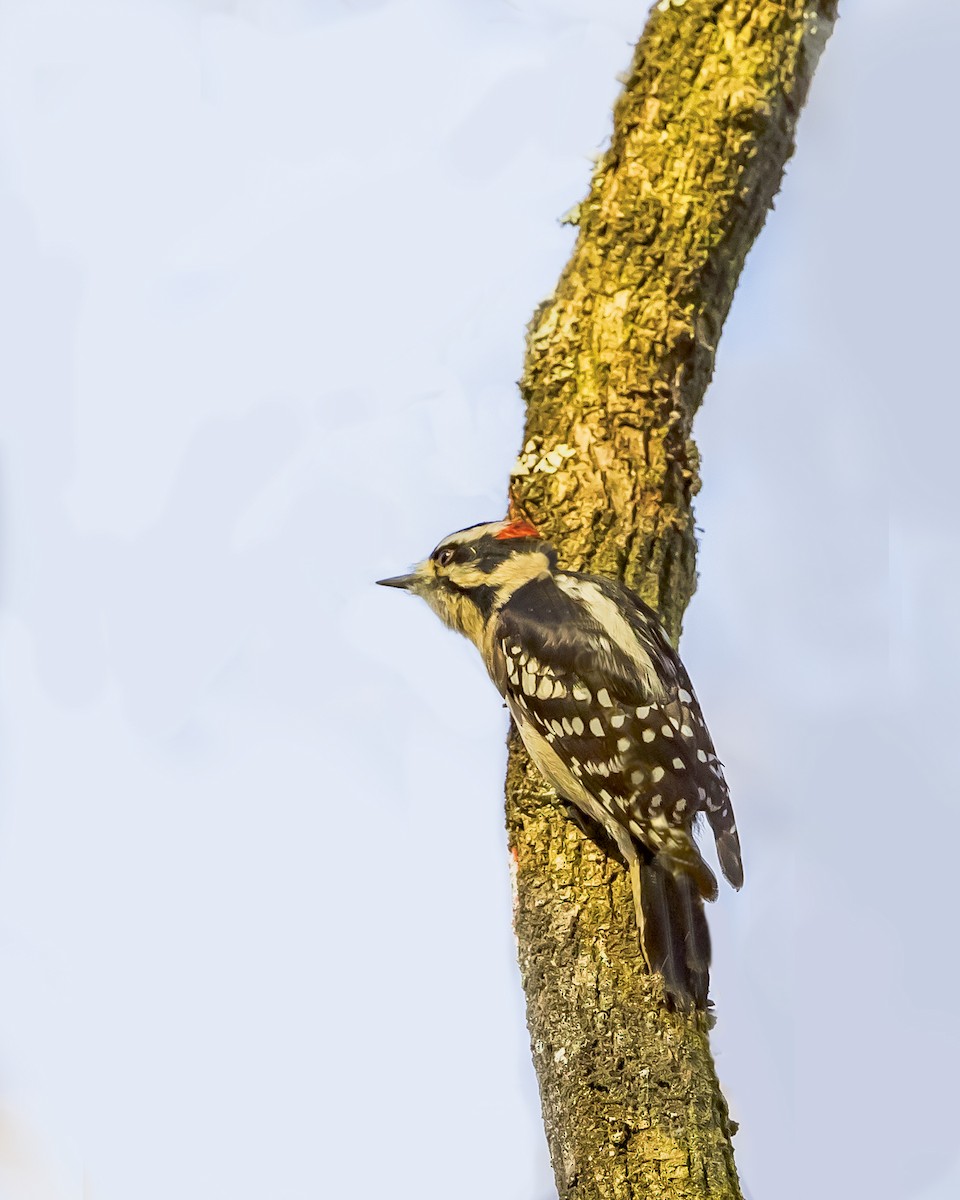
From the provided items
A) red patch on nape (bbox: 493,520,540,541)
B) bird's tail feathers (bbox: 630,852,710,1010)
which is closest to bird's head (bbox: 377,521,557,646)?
red patch on nape (bbox: 493,520,540,541)

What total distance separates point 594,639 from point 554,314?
963 millimetres

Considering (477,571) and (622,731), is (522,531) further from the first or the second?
(622,731)

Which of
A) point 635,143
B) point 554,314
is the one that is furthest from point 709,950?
point 635,143

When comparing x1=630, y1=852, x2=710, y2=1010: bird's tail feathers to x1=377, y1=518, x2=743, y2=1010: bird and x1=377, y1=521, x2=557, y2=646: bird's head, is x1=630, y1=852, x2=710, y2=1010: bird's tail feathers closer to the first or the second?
x1=377, y1=518, x2=743, y2=1010: bird

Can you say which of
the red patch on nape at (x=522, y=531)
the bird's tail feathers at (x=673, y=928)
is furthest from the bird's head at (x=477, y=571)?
the bird's tail feathers at (x=673, y=928)

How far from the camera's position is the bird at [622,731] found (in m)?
2.49

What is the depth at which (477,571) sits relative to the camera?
318 centimetres

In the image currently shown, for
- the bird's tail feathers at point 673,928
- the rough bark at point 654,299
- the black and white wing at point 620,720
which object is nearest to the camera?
the bird's tail feathers at point 673,928

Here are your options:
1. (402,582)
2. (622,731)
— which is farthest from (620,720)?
(402,582)

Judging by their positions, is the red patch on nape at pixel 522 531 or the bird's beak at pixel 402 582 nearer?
the red patch on nape at pixel 522 531

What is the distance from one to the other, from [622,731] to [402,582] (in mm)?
953

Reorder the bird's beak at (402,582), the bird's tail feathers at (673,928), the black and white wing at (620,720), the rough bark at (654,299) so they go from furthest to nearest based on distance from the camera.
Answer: the bird's beak at (402,582), the rough bark at (654,299), the black and white wing at (620,720), the bird's tail feathers at (673,928)

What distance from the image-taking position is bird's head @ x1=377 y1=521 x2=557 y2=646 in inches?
119

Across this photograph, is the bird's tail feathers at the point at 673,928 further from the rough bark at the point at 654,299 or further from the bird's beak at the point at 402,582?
the bird's beak at the point at 402,582
